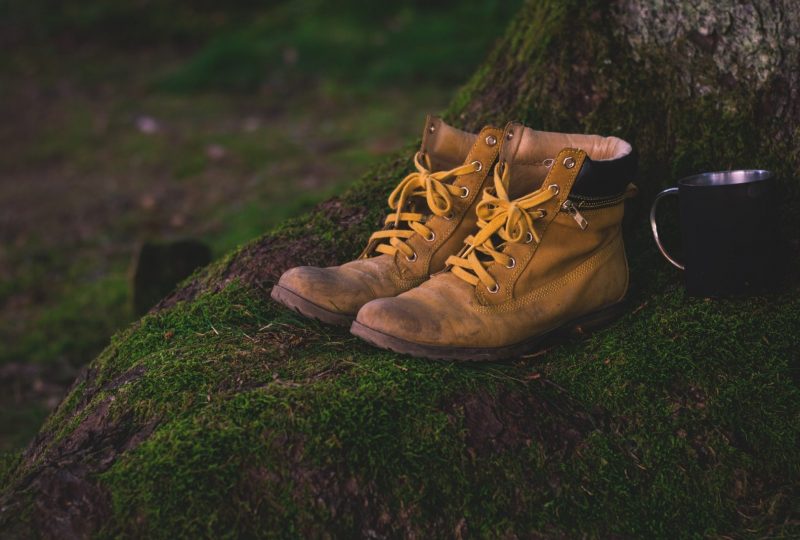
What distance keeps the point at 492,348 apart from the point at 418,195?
675 millimetres

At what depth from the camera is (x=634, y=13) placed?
3109 mm

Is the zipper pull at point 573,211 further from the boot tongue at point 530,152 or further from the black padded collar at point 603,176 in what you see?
the boot tongue at point 530,152

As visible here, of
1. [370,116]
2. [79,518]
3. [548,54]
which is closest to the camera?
[79,518]

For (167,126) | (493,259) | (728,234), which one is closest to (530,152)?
(493,259)

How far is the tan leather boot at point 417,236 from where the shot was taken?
2648 mm

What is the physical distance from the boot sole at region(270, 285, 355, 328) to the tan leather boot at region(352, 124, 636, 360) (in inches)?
7.0

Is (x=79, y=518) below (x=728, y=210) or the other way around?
below

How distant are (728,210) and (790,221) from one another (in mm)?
412

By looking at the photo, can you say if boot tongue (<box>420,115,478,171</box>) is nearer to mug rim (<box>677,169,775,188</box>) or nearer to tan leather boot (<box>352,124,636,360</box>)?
tan leather boot (<box>352,124,636,360</box>)

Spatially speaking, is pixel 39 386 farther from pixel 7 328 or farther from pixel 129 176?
pixel 129 176

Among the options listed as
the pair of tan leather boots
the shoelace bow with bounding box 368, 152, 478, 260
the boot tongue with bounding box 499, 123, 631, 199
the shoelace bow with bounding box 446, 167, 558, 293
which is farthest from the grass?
the boot tongue with bounding box 499, 123, 631, 199

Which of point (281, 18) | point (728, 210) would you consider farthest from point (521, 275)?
point (281, 18)

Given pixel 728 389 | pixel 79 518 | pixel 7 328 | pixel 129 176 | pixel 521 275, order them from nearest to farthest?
pixel 79 518, pixel 728 389, pixel 521 275, pixel 7 328, pixel 129 176

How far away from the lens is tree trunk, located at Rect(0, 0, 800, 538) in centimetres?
209
